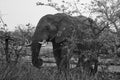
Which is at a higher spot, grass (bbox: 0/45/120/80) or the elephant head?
the elephant head

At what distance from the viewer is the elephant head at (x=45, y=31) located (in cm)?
798

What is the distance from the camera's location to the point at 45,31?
830 cm

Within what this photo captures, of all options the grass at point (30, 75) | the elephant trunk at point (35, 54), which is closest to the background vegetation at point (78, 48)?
the grass at point (30, 75)

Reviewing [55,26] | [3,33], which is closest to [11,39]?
[3,33]

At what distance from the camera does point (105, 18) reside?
4.94 metres

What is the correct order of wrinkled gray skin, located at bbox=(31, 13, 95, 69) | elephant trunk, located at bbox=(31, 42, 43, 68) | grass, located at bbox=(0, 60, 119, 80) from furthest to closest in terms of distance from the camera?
wrinkled gray skin, located at bbox=(31, 13, 95, 69) → elephant trunk, located at bbox=(31, 42, 43, 68) → grass, located at bbox=(0, 60, 119, 80)

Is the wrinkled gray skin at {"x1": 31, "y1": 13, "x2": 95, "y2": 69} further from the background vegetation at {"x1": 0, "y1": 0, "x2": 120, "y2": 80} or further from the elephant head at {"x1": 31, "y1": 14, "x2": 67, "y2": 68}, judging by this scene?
the background vegetation at {"x1": 0, "y1": 0, "x2": 120, "y2": 80}

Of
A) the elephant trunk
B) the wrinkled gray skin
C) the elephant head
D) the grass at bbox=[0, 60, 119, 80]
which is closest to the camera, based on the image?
the grass at bbox=[0, 60, 119, 80]

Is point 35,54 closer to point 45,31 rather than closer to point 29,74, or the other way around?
point 45,31

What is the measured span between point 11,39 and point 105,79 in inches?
71.2

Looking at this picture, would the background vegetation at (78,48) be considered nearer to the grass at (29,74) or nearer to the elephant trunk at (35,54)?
the grass at (29,74)

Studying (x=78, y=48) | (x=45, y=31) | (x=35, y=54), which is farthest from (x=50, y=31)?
(x=78, y=48)

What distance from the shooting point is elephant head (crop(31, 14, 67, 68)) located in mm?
7977

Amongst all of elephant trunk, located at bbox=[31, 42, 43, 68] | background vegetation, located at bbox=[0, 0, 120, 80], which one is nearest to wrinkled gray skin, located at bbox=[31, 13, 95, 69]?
elephant trunk, located at bbox=[31, 42, 43, 68]
